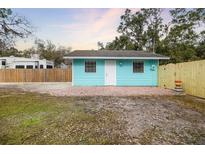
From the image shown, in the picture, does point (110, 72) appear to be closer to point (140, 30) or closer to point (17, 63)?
point (17, 63)

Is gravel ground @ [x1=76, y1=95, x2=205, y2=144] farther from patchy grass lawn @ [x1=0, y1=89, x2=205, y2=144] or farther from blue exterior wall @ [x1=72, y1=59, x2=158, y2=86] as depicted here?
blue exterior wall @ [x1=72, y1=59, x2=158, y2=86]

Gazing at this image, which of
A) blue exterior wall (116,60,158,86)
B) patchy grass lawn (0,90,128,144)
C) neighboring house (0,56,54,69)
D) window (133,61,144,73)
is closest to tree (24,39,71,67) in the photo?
neighboring house (0,56,54,69)

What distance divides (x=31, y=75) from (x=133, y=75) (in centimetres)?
1055

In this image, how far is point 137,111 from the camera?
7004mm

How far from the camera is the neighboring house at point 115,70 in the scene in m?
16.1

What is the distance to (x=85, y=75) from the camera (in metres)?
16.2

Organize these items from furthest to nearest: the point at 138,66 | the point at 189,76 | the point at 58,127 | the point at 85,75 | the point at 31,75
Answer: the point at 31,75, the point at 138,66, the point at 85,75, the point at 189,76, the point at 58,127

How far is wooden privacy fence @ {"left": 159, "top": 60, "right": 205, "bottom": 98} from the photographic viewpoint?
9797 millimetres

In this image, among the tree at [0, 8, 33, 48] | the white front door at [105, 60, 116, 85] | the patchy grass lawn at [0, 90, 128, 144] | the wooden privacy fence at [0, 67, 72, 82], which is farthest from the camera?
the wooden privacy fence at [0, 67, 72, 82]

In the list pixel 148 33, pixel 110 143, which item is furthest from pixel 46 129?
pixel 148 33

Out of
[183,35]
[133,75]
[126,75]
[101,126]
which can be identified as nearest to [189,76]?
[133,75]

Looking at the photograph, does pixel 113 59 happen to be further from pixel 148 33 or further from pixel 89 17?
pixel 148 33
